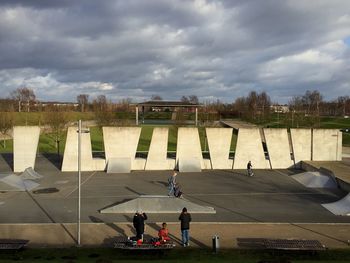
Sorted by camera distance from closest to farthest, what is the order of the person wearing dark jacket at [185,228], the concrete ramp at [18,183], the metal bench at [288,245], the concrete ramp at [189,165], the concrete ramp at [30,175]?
the metal bench at [288,245] < the person wearing dark jacket at [185,228] < the concrete ramp at [18,183] < the concrete ramp at [30,175] < the concrete ramp at [189,165]

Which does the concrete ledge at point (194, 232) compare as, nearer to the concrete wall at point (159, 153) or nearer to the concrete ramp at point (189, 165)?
the concrete ramp at point (189, 165)

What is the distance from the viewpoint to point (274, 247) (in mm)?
15320

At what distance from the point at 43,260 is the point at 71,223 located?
19.7 feet

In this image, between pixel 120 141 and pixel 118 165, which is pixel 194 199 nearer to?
pixel 118 165

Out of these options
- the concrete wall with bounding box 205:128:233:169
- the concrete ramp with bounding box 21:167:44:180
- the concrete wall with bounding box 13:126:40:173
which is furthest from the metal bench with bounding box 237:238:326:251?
the concrete wall with bounding box 13:126:40:173

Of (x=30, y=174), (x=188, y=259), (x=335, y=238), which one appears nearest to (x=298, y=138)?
(x=335, y=238)

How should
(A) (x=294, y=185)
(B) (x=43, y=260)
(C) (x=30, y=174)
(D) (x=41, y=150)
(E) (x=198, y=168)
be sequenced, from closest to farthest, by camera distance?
(B) (x=43, y=260), (A) (x=294, y=185), (C) (x=30, y=174), (E) (x=198, y=168), (D) (x=41, y=150)

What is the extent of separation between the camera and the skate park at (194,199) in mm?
18859

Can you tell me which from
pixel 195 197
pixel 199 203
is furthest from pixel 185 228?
pixel 195 197

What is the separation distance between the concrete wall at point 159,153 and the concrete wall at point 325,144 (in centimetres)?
1348

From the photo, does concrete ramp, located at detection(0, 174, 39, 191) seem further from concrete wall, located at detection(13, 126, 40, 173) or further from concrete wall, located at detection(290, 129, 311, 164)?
concrete wall, located at detection(290, 129, 311, 164)

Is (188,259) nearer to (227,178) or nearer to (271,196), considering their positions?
(271,196)

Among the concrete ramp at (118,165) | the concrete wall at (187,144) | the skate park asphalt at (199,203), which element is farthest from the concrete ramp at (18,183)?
the concrete wall at (187,144)

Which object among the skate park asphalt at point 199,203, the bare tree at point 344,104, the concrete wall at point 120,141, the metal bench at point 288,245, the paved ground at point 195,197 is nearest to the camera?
the metal bench at point 288,245
